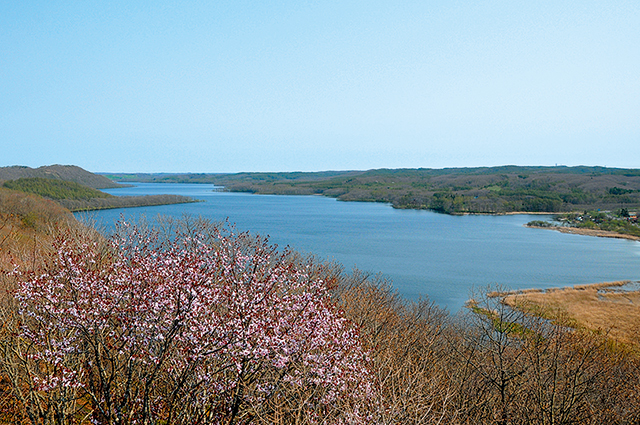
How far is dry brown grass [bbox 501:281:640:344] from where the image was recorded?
24755 millimetres

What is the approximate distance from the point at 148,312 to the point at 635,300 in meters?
36.4

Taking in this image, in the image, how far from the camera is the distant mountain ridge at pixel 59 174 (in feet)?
377

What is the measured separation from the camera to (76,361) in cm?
659

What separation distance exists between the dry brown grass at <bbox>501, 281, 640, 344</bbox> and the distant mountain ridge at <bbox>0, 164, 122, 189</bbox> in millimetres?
107972

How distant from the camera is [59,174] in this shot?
12506 centimetres

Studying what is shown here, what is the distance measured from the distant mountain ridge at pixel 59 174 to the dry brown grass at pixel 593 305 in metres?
108

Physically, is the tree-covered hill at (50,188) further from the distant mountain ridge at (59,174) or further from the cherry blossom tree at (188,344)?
the cherry blossom tree at (188,344)

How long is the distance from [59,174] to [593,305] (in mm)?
135121

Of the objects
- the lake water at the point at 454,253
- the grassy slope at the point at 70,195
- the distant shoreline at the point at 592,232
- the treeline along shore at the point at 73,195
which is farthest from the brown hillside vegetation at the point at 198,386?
the grassy slope at the point at 70,195

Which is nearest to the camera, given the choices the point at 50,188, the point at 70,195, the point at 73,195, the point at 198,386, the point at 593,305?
the point at 198,386

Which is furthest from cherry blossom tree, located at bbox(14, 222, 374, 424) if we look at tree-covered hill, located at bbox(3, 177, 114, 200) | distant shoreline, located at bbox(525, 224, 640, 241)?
tree-covered hill, located at bbox(3, 177, 114, 200)

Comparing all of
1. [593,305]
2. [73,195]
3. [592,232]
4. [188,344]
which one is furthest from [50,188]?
[592,232]

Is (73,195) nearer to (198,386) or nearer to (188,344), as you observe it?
(188,344)

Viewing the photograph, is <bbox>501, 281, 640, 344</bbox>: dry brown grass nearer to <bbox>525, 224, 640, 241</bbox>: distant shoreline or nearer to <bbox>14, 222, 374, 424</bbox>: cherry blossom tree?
<bbox>14, 222, 374, 424</bbox>: cherry blossom tree
